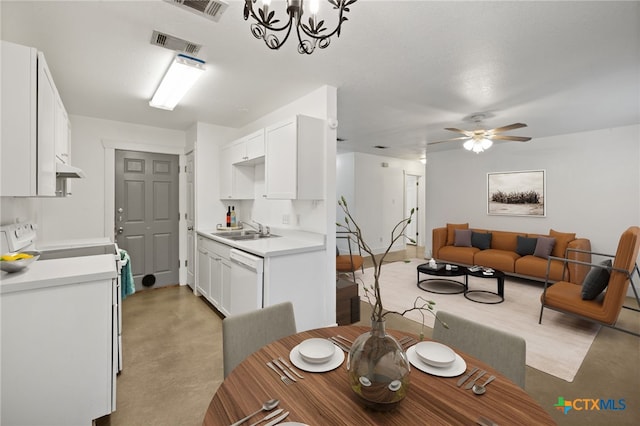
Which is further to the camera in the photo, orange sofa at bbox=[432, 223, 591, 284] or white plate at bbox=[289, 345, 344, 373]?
orange sofa at bbox=[432, 223, 591, 284]

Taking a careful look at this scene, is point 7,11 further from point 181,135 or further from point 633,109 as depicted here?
point 633,109

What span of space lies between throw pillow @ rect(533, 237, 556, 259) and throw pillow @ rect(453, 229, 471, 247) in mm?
1118

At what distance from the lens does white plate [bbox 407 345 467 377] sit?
3.46ft

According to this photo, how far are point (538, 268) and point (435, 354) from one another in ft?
14.4

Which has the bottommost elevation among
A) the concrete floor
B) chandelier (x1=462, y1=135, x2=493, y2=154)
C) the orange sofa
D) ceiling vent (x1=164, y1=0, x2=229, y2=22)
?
the concrete floor

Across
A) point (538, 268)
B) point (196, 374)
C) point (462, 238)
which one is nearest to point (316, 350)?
point (196, 374)

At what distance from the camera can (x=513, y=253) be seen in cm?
506

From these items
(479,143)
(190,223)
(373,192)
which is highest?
(479,143)

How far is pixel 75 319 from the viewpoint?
1.58 meters

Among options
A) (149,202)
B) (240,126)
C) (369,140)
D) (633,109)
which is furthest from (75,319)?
(633,109)

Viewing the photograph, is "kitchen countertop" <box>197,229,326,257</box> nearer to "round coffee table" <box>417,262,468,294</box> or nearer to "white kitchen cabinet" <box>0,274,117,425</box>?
"white kitchen cabinet" <box>0,274,117,425</box>

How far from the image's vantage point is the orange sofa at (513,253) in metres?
4.22

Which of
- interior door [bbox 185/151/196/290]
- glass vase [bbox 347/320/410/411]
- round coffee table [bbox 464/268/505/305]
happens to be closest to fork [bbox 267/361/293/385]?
glass vase [bbox 347/320/410/411]

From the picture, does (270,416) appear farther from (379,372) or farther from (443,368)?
Result: (443,368)
